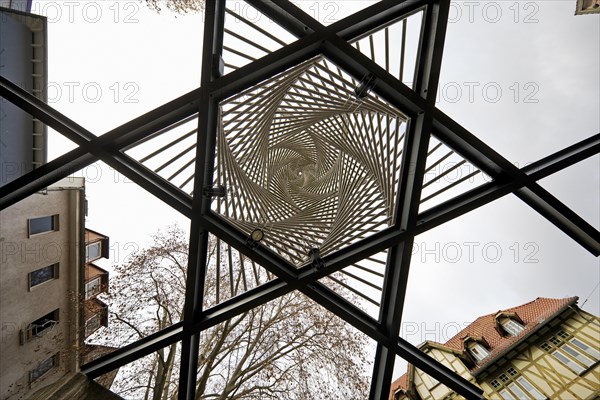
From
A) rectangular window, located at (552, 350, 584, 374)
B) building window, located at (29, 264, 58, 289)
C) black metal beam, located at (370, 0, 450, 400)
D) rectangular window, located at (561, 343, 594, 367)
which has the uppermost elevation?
black metal beam, located at (370, 0, 450, 400)

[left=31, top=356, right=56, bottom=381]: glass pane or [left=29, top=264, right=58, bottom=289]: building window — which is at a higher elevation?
[left=29, top=264, right=58, bottom=289]: building window

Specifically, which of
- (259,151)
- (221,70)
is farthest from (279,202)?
(221,70)

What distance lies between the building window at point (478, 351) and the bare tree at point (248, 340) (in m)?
11.4

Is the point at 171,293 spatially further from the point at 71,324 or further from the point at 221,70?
the point at 221,70

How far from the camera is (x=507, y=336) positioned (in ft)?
49.7

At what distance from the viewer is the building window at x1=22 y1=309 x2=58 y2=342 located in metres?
7.85

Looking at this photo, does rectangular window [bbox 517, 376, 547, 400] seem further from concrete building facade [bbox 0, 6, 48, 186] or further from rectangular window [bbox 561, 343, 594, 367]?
concrete building facade [bbox 0, 6, 48, 186]

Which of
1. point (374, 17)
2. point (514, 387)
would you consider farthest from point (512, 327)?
point (374, 17)

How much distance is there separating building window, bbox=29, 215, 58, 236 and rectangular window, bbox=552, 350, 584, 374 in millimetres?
20283

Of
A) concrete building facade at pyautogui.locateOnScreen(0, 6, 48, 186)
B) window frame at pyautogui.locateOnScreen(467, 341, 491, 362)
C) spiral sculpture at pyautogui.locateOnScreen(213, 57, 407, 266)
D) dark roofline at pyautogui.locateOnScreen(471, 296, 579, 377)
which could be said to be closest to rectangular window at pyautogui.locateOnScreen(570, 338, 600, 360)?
dark roofline at pyautogui.locateOnScreen(471, 296, 579, 377)

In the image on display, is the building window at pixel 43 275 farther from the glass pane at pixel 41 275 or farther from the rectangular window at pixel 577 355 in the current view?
the rectangular window at pixel 577 355

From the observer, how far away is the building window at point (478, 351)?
14875 mm

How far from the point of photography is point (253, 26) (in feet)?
12.0

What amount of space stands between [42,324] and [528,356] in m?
19.7
